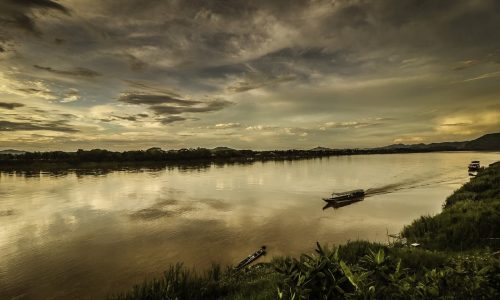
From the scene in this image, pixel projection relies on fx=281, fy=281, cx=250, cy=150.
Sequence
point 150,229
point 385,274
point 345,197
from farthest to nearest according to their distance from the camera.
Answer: point 345,197, point 150,229, point 385,274

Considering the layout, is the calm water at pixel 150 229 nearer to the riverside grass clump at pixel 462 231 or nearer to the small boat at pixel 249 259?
the small boat at pixel 249 259

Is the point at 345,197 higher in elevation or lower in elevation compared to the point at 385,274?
lower

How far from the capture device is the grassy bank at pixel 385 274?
4355 mm

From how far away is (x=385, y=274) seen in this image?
15.6 ft

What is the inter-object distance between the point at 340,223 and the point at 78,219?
114 feet

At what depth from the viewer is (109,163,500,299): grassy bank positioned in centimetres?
436

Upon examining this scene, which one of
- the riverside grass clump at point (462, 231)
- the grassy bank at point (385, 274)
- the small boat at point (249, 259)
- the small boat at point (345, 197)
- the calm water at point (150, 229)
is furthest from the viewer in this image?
the small boat at point (345, 197)

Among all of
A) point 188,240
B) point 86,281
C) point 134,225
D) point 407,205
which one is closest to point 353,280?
point 86,281

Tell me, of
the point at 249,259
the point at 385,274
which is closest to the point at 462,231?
the point at 249,259

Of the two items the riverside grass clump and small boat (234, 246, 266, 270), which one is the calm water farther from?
the riverside grass clump

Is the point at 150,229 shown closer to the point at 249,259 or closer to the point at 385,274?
the point at 249,259

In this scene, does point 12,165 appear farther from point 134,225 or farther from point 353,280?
point 353,280

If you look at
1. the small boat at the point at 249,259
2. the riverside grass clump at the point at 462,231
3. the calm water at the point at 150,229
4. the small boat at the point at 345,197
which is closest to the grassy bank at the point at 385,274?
the riverside grass clump at the point at 462,231

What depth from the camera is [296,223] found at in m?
35.5
